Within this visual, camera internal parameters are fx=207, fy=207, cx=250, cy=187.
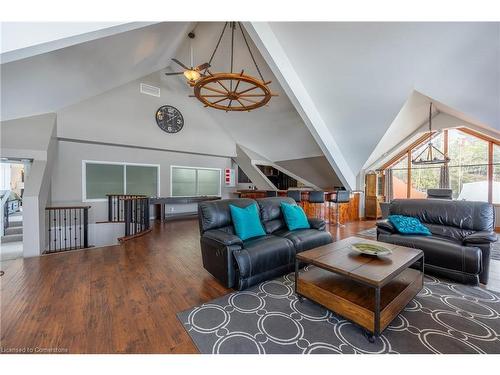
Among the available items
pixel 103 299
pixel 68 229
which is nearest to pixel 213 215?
pixel 103 299

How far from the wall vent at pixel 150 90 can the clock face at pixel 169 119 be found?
1.41 feet

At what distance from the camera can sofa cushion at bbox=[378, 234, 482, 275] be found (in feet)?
7.87

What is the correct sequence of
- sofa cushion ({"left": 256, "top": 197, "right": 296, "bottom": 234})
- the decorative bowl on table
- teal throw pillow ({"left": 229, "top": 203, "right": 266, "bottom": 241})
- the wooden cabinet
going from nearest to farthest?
the decorative bowl on table < teal throw pillow ({"left": 229, "top": 203, "right": 266, "bottom": 241}) < sofa cushion ({"left": 256, "top": 197, "right": 296, "bottom": 234}) < the wooden cabinet

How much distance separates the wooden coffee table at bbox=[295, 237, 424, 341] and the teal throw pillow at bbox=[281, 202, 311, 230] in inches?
36.5

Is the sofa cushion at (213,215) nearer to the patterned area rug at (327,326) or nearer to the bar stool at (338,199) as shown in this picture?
the patterned area rug at (327,326)

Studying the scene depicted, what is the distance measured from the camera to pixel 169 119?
22.7 ft

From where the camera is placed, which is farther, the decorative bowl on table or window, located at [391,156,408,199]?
window, located at [391,156,408,199]

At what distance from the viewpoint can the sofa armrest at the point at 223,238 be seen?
2330mm

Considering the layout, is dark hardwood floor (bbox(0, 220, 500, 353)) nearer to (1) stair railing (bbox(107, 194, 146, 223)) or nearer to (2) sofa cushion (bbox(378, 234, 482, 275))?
(1) stair railing (bbox(107, 194, 146, 223))

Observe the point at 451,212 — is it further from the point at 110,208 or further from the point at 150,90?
the point at 150,90

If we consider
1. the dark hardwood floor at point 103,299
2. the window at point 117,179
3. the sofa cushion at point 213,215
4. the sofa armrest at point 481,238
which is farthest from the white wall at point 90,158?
the sofa armrest at point 481,238

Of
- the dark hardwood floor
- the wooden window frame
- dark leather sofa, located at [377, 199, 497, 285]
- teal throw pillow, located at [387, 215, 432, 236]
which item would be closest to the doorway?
the dark hardwood floor

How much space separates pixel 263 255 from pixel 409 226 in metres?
2.36
